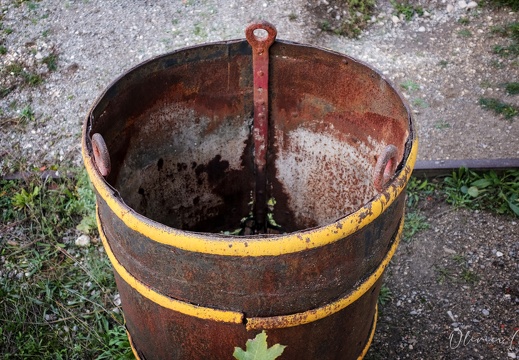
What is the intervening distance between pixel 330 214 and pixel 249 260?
1408mm

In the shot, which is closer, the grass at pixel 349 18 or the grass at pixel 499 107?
the grass at pixel 499 107

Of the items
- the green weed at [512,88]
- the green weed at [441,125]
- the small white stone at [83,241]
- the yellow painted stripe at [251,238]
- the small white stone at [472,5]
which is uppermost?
the yellow painted stripe at [251,238]

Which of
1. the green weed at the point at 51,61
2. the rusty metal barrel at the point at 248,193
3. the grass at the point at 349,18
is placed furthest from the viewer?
the grass at the point at 349,18

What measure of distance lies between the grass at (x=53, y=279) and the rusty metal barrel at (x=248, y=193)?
0.62 metres

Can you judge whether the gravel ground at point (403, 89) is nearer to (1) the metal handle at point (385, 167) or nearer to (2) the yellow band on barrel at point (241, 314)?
(2) the yellow band on barrel at point (241, 314)

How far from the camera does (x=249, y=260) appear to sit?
5.49 feet

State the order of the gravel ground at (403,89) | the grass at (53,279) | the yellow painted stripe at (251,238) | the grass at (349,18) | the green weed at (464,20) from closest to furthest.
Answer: the yellow painted stripe at (251,238) < the grass at (53,279) < the gravel ground at (403,89) < the grass at (349,18) < the green weed at (464,20)

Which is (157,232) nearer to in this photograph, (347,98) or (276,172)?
(347,98)

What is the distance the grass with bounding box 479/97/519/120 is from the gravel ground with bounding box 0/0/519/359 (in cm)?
5

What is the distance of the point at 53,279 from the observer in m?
3.23

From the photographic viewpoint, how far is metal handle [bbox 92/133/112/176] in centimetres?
185

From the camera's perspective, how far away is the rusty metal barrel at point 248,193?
1735 mm

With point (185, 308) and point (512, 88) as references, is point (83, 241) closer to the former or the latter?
point (185, 308)

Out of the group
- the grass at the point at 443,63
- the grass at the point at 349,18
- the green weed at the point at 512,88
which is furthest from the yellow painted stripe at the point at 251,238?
the grass at the point at 349,18
